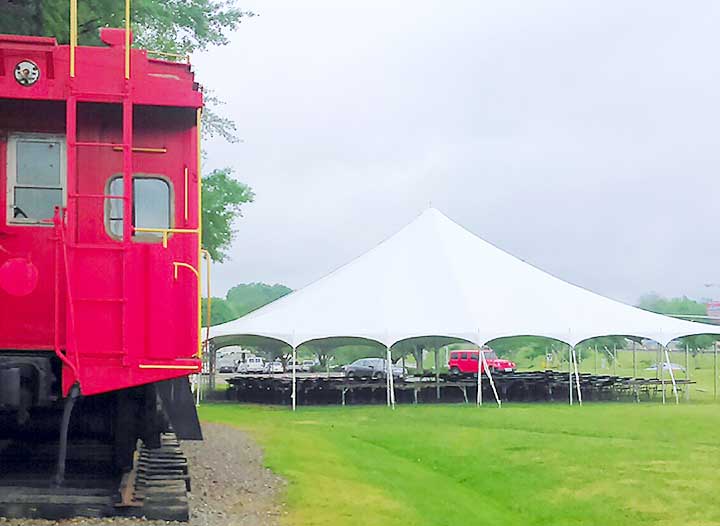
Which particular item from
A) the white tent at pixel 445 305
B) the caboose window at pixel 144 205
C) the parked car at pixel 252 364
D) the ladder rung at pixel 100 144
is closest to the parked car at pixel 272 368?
the parked car at pixel 252 364

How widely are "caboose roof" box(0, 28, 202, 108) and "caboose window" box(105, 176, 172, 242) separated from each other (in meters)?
0.70

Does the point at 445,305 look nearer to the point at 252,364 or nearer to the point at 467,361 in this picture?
the point at 467,361

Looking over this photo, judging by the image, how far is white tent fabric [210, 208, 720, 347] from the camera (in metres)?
24.2

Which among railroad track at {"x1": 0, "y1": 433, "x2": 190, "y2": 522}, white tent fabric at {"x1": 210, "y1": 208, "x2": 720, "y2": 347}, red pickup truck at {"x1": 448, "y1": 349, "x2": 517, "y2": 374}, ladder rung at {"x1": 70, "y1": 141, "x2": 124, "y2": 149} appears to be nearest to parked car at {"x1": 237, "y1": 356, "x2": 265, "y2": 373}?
red pickup truck at {"x1": 448, "y1": 349, "x2": 517, "y2": 374}

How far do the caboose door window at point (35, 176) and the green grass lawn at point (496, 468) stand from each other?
3791 mm

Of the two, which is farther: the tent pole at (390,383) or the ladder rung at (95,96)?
the tent pole at (390,383)

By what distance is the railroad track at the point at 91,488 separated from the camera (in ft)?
25.4

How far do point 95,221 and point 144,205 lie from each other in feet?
1.43

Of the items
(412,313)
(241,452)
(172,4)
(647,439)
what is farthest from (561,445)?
(172,4)

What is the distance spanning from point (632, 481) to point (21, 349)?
26.1 ft

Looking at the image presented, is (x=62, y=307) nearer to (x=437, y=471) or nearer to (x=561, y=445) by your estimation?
(x=437, y=471)

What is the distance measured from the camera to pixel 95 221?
7832 millimetres

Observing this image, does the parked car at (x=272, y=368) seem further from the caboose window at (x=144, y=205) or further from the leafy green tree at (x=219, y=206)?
the caboose window at (x=144, y=205)

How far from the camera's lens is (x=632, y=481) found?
12016mm
